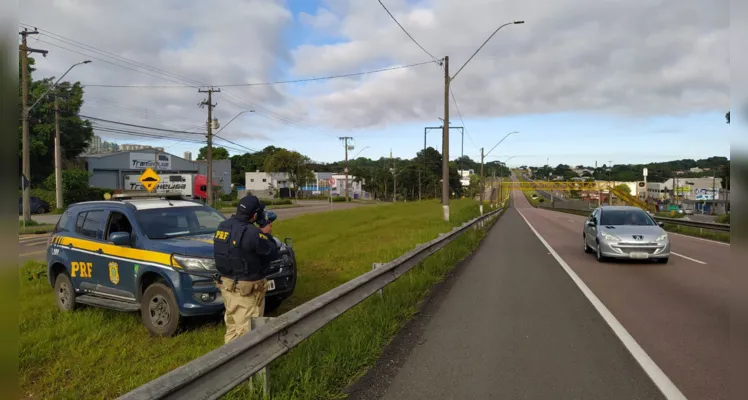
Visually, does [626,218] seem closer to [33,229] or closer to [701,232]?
[701,232]

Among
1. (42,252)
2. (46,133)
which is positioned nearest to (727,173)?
(42,252)

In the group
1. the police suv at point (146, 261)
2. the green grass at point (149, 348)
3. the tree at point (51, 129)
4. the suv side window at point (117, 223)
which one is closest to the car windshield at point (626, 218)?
the green grass at point (149, 348)

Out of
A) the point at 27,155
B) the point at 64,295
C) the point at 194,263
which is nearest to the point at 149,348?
the point at 194,263

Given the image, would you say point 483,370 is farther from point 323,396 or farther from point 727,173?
point 727,173

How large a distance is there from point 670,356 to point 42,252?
19213 mm

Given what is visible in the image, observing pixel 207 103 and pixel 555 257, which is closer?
pixel 555 257

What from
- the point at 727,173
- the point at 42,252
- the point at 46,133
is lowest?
the point at 42,252

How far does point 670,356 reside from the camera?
5.32 metres

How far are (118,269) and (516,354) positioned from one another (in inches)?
209

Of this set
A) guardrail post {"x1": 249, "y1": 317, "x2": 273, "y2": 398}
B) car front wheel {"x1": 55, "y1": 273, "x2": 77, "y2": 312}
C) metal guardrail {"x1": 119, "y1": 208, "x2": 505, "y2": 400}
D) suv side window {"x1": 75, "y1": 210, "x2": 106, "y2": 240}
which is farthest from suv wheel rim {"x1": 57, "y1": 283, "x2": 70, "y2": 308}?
guardrail post {"x1": 249, "y1": 317, "x2": 273, "y2": 398}

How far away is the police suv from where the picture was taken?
20.5 feet

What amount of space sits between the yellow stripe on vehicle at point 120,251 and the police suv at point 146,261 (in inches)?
0.5

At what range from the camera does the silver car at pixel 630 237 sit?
488 inches

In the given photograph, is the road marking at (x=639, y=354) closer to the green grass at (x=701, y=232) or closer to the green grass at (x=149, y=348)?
the green grass at (x=149, y=348)
